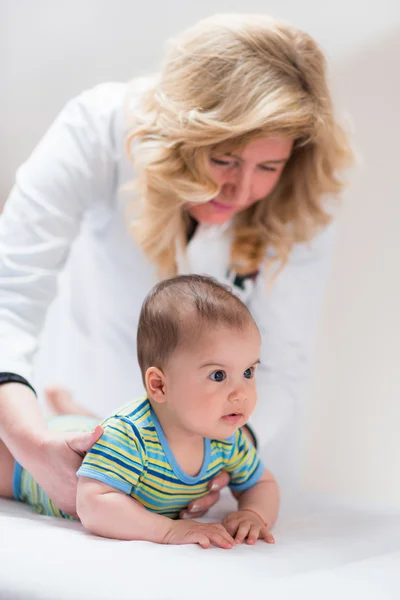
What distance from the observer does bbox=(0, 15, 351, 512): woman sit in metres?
1.18

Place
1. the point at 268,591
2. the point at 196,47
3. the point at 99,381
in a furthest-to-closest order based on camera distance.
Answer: the point at 99,381
the point at 196,47
the point at 268,591

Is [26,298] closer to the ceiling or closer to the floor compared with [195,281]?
closer to the floor

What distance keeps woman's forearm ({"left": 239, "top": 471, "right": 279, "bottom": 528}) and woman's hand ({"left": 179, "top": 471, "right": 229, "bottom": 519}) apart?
0.04m

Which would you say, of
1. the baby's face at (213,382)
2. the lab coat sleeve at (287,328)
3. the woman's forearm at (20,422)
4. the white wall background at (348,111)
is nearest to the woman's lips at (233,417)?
the baby's face at (213,382)

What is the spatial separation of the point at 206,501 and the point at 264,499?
95 millimetres

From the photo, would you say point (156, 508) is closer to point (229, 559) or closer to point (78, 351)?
point (229, 559)

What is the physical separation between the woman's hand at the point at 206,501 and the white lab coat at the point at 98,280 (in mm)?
314

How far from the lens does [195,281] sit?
1.01 meters

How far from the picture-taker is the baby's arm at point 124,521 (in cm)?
94

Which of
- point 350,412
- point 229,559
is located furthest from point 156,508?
point 350,412

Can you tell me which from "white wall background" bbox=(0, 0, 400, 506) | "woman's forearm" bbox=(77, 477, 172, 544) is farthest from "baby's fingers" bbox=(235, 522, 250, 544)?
"white wall background" bbox=(0, 0, 400, 506)

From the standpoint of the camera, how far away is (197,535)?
0.95m

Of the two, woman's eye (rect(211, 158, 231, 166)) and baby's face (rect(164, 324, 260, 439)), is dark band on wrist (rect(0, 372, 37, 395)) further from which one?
woman's eye (rect(211, 158, 231, 166))

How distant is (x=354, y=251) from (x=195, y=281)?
0.92 m
